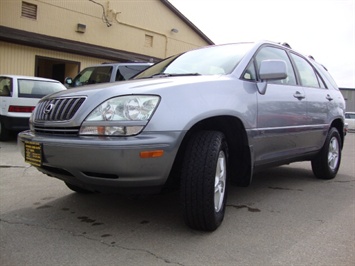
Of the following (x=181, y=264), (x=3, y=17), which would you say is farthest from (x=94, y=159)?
(x=3, y=17)

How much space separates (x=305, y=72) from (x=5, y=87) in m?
6.66

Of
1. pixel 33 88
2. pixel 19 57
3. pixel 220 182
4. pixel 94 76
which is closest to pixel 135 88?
pixel 220 182

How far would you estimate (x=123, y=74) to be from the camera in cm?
838

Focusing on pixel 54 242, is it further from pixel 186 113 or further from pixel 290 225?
pixel 290 225

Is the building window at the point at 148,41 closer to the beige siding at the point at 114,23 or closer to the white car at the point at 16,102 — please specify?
the beige siding at the point at 114,23

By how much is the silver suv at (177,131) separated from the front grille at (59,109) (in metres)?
0.01

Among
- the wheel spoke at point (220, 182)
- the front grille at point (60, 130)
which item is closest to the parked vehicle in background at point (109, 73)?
the front grille at point (60, 130)

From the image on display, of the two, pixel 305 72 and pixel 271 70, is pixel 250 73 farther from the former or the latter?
pixel 305 72

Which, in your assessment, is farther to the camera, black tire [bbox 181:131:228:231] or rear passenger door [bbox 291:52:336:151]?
rear passenger door [bbox 291:52:336:151]

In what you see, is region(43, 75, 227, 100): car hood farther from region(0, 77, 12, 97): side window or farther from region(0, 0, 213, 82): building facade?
region(0, 0, 213, 82): building facade

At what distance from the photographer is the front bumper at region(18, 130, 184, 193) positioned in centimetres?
269

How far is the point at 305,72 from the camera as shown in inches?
200

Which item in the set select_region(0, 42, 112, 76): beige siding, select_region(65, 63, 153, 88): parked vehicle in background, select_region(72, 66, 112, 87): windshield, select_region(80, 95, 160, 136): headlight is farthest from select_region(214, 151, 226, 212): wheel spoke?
select_region(0, 42, 112, 76): beige siding

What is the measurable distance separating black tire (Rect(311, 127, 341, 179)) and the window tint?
2.61 ft
